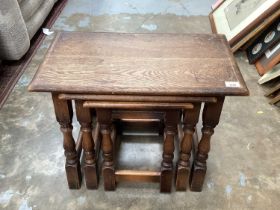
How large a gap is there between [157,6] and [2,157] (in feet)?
7.36

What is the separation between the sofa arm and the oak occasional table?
0.86 m

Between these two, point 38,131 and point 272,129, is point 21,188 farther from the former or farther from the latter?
point 272,129

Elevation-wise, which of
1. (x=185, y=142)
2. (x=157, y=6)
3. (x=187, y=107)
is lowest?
(x=157, y=6)

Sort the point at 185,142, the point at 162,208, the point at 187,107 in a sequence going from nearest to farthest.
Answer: the point at 187,107 → the point at 185,142 → the point at 162,208

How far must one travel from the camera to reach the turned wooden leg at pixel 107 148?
1057 millimetres

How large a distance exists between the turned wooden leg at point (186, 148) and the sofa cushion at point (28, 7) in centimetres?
169

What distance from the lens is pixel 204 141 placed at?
1.14 m

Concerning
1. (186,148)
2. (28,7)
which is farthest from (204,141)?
(28,7)

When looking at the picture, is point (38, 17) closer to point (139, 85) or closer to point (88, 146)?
point (88, 146)

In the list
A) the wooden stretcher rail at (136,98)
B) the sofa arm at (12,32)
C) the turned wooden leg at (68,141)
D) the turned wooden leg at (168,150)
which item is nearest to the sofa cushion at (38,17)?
the sofa arm at (12,32)

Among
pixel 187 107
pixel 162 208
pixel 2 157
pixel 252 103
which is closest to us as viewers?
pixel 187 107

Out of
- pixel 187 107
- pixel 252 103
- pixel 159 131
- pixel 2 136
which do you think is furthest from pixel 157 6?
pixel 187 107

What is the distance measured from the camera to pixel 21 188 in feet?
4.35

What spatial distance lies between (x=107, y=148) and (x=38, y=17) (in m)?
1.72
